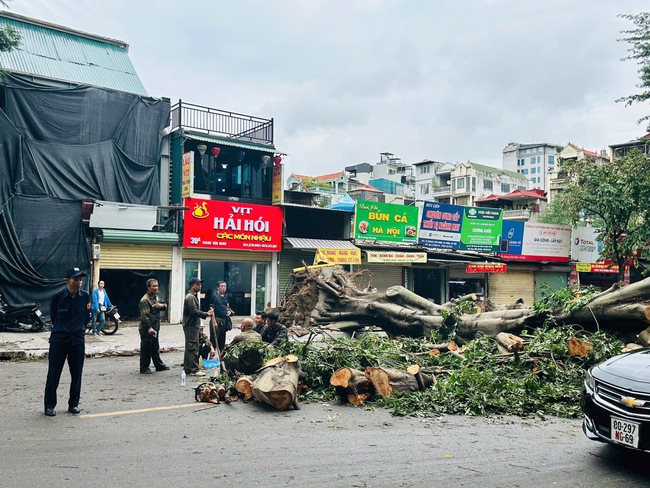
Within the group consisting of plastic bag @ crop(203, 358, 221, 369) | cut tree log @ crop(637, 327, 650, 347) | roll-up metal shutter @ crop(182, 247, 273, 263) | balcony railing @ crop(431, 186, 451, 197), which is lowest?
plastic bag @ crop(203, 358, 221, 369)

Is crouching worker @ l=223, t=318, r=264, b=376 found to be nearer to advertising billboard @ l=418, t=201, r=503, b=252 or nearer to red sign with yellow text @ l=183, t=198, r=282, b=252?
red sign with yellow text @ l=183, t=198, r=282, b=252

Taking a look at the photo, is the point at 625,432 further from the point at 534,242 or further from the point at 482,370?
the point at 534,242

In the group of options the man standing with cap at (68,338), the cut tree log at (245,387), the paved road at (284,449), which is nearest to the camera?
the paved road at (284,449)

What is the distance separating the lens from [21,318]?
1570cm

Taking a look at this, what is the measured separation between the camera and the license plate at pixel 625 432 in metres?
4.74

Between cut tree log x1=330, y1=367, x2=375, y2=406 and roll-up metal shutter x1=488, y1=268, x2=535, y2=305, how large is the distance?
74.3ft

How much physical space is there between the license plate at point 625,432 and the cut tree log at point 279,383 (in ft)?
12.2

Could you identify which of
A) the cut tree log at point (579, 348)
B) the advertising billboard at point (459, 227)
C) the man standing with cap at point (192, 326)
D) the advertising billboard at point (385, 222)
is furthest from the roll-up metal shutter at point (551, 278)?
the man standing with cap at point (192, 326)

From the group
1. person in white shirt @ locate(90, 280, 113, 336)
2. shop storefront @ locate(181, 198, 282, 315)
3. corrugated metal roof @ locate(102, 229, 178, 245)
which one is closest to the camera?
person in white shirt @ locate(90, 280, 113, 336)

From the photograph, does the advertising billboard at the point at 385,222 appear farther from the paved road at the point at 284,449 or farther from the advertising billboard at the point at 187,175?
the paved road at the point at 284,449

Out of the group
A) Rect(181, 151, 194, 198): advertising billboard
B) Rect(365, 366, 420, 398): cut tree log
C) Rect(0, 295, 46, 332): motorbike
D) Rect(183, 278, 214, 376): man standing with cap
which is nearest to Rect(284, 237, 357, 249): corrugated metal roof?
Rect(181, 151, 194, 198): advertising billboard

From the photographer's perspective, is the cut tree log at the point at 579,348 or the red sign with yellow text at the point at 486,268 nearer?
the cut tree log at the point at 579,348

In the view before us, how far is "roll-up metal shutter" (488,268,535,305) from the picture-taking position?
96.2 ft

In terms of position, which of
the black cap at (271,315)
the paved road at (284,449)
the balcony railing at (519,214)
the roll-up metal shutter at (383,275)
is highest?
the balcony railing at (519,214)
